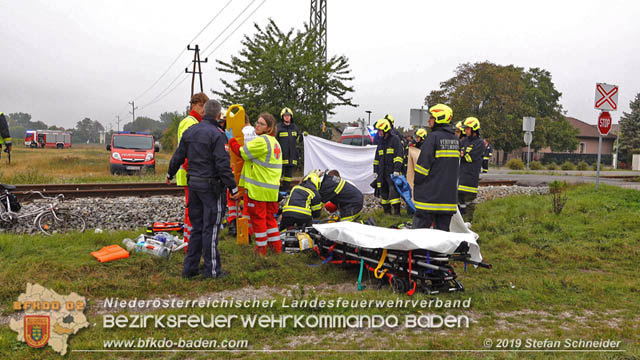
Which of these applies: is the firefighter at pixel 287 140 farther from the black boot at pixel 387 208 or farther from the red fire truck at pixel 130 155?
the red fire truck at pixel 130 155

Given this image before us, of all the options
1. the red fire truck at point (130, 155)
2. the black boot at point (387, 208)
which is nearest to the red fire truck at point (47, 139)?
the red fire truck at point (130, 155)

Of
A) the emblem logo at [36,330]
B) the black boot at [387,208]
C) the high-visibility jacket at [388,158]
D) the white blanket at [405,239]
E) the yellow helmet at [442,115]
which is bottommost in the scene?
the emblem logo at [36,330]

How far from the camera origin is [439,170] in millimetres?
5637

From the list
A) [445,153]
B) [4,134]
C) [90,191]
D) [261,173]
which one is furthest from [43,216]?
[445,153]

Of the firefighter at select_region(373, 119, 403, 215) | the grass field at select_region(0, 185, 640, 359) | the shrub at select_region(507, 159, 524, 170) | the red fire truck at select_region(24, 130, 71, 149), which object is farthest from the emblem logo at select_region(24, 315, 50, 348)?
the red fire truck at select_region(24, 130, 71, 149)

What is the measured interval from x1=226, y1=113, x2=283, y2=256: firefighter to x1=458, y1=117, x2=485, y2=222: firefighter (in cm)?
394

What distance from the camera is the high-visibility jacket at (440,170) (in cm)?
560

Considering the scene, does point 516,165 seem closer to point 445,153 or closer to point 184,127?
point 445,153

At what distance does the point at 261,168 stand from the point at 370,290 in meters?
2.25

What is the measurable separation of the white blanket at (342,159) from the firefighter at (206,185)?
7.29m

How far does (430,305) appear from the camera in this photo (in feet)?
14.1

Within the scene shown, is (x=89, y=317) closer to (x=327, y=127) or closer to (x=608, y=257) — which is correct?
(x=608, y=257)

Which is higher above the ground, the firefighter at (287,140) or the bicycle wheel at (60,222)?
the firefighter at (287,140)

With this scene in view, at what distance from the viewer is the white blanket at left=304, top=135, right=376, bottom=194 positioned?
41.2 feet
